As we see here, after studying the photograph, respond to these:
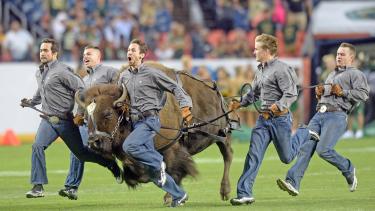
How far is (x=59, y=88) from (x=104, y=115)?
2.11m

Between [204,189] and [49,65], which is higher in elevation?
[49,65]

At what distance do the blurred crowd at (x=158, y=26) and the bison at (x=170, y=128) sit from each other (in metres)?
13.7

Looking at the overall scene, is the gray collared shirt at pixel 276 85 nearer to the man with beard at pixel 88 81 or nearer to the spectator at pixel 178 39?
the man with beard at pixel 88 81

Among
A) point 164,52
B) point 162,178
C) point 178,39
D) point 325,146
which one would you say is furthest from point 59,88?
point 178,39

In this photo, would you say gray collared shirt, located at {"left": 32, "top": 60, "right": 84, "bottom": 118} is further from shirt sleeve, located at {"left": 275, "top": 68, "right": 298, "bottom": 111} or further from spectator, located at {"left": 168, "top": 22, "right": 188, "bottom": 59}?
spectator, located at {"left": 168, "top": 22, "right": 188, "bottom": 59}

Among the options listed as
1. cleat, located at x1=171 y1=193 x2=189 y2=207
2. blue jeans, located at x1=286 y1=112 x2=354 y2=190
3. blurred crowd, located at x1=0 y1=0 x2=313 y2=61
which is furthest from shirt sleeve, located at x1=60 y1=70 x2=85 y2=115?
blurred crowd, located at x1=0 y1=0 x2=313 y2=61

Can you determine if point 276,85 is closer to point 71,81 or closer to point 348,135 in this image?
point 71,81

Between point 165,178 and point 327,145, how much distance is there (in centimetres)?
266

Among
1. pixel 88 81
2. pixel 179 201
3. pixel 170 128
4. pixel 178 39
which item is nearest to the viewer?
pixel 179 201

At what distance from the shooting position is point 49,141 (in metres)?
16.8

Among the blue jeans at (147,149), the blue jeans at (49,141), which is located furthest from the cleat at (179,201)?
the blue jeans at (49,141)

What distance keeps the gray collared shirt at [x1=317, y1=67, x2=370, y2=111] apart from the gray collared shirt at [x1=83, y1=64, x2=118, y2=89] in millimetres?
2878

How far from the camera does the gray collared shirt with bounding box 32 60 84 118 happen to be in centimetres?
1670

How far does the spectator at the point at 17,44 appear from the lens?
31422mm
